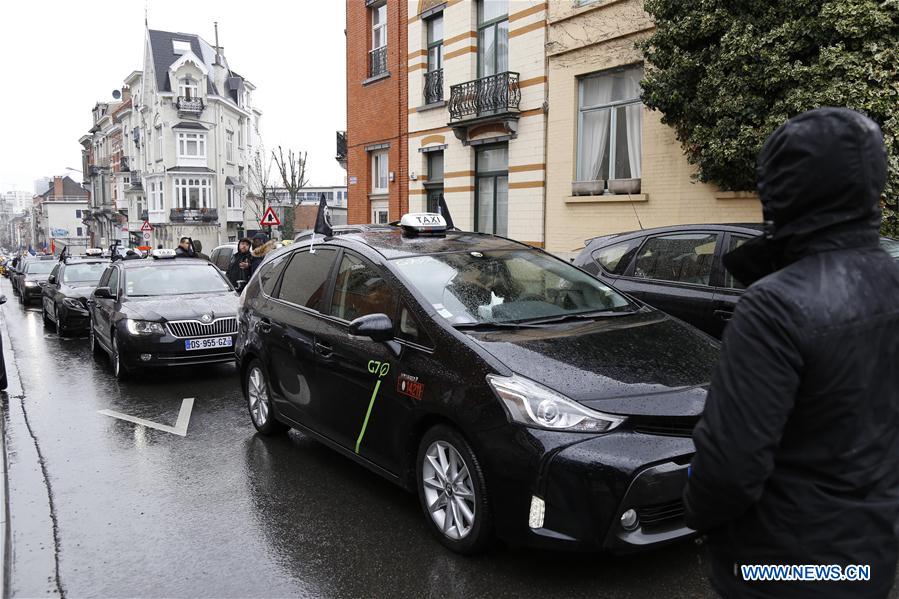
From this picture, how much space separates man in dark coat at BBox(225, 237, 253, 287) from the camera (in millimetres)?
13523

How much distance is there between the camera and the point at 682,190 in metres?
12.4

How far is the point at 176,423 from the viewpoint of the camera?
7.07m

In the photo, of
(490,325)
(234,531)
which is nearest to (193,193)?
(234,531)

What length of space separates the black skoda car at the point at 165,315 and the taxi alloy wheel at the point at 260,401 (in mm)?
2871

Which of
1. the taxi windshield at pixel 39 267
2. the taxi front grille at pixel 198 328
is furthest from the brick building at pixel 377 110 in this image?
the taxi front grille at pixel 198 328

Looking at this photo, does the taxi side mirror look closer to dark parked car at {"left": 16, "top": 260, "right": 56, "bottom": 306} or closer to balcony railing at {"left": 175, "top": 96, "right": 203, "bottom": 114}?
dark parked car at {"left": 16, "top": 260, "right": 56, "bottom": 306}

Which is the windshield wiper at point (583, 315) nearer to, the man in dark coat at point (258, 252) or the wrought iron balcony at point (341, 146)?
the man in dark coat at point (258, 252)

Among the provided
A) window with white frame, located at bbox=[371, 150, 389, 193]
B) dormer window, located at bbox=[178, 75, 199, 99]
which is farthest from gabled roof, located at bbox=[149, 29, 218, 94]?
window with white frame, located at bbox=[371, 150, 389, 193]

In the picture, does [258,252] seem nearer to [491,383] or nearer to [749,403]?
[491,383]

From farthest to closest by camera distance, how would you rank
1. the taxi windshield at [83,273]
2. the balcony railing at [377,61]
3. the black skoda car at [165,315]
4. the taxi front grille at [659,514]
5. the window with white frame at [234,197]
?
the window with white frame at [234,197], the balcony railing at [377,61], the taxi windshield at [83,273], the black skoda car at [165,315], the taxi front grille at [659,514]

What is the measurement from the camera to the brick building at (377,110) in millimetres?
19594

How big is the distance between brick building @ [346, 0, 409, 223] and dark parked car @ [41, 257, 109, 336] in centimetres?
768

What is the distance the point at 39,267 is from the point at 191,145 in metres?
34.8

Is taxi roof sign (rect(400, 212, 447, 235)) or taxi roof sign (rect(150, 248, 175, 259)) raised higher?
taxi roof sign (rect(400, 212, 447, 235))
